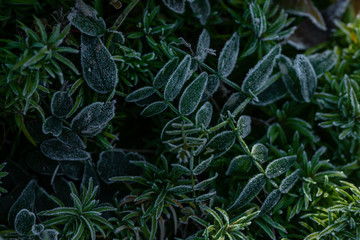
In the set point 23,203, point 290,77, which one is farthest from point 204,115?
point 23,203

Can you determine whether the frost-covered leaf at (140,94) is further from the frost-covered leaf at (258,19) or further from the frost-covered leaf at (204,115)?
the frost-covered leaf at (258,19)

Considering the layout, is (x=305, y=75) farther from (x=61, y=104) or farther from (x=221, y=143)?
(x=61, y=104)

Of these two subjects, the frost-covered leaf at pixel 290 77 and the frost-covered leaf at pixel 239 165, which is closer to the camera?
the frost-covered leaf at pixel 239 165

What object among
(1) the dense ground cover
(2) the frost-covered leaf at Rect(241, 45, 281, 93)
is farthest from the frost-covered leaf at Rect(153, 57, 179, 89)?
(2) the frost-covered leaf at Rect(241, 45, 281, 93)

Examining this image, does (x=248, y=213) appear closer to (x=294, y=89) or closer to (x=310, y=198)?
(x=310, y=198)

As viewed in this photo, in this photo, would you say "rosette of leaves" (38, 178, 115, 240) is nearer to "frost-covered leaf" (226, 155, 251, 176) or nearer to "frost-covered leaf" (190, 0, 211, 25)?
"frost-covered leaf" (226, 155, 251, 176)

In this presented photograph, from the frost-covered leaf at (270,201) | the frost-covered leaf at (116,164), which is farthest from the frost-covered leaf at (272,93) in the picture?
the frost-covered leaf at (116,164)
